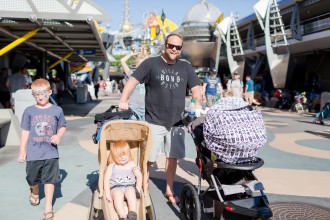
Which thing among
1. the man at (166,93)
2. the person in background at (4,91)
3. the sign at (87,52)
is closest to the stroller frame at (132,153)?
the man at (166,93)

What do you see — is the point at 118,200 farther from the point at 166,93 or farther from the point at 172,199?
the point at 166,93

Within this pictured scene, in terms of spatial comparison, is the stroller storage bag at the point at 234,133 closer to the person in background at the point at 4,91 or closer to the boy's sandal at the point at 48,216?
the boy's sandal at the point at 48,216

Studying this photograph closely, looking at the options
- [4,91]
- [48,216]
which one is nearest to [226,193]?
[48,216]

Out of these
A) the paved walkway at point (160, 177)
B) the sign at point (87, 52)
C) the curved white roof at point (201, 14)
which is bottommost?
the paved walkway at point (160, 177)

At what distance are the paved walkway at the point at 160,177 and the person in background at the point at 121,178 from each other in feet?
2.25

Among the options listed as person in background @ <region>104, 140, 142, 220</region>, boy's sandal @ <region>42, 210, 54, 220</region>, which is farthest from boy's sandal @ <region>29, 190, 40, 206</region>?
person in background @ <region>104, 140, 142, 220</region>

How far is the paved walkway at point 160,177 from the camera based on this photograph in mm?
4113

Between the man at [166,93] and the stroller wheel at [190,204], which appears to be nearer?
the stroller wheel at [190,204]

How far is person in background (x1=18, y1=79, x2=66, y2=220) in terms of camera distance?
3.76 metres

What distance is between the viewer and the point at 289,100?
22000 mm

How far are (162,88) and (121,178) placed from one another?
124 cm

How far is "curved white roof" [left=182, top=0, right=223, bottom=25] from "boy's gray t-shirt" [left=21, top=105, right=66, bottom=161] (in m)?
45.2

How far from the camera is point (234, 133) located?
125 inches

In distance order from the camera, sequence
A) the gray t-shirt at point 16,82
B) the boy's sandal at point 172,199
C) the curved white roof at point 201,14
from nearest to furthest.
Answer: the boy's sandal at point 172,199 → the gray t-shirt at point 16,82 → the curved white roof at point 201,14
